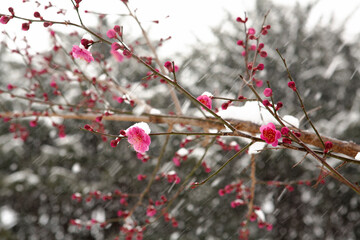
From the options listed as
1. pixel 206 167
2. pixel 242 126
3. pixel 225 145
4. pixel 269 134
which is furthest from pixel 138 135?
pixel 206 167

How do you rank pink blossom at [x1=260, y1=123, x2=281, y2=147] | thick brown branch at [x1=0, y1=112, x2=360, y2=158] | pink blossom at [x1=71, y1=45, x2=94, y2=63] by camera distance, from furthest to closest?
thick brown branch at [x1=0, y1=112, x2=360, y2=158] → pink blossom at [x1=71, y1=45, x2=94, y2=63] → pink blossom at [x1=260, y1=123, x2=281, y2=147]

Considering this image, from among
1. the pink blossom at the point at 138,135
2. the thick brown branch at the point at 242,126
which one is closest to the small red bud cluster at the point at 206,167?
the thick brown branch at the point at 242,126

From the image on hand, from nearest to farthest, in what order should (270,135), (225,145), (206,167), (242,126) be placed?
1. (270,135)
2. (242,126)
3. (225,145)
4. (206,167)

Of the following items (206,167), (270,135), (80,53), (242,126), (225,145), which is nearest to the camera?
(270,135)

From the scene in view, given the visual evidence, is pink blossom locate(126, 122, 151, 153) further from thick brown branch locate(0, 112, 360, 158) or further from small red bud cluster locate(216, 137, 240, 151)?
small red bud cluster locate(216, 137, 240, 151)

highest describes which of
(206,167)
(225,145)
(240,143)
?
(225,145)

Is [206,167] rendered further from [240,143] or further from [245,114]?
[240,143]

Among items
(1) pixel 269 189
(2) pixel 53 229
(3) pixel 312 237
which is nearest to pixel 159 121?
(1) pixel 269 189

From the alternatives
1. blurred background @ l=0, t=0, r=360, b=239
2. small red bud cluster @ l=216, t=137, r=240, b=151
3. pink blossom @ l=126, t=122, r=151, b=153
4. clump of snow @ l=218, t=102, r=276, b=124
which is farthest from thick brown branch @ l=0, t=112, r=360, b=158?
blurred background @ l=0, t=0, r=360, b=239

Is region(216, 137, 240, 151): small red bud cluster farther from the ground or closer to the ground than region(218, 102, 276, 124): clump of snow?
closer to the ground

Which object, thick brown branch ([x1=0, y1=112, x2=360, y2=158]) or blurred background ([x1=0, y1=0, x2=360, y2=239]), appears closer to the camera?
thick brown branch ([x1=0, y1=112, x2=360, y2=158])

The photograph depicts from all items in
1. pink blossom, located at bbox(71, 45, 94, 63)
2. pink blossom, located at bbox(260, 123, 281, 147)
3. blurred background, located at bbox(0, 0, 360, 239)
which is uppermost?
pink blossom, located at bbox(260, 123, 281, 147)

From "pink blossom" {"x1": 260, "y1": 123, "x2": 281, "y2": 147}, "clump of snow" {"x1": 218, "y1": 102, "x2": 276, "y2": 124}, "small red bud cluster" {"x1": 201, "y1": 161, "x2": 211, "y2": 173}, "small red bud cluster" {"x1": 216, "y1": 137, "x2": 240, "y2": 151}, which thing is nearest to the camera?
"pink blossom" {"x1": 260, "y1": 123, "x2": 281, "y2": 147}

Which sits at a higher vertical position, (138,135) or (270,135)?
(270,135)
